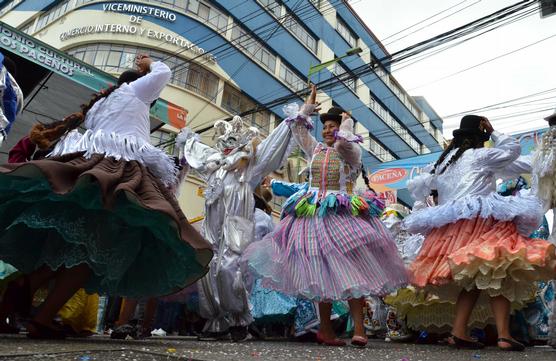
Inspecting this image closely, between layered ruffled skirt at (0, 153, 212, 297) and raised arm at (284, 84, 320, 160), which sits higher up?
raised arm at (284, 84, 320, 160)

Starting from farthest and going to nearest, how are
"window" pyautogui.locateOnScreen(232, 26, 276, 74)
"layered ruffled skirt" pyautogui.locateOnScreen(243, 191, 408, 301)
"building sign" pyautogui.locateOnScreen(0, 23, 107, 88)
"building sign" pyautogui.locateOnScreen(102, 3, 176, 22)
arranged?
"window" pyautogui.locateOnScreen(232, 26, 276, 74), "building sign" pyautogui.locateOnScreen(102, 3, 176, 22), "building sign" pyautogui.locateOnScreen(0, 23, 107, 88), "layered ruffled skirt" pyautogui.locateOnScreen(243, 191, 408, 301)

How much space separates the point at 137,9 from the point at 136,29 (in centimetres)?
90

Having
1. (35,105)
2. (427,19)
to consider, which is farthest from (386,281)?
(427,19)

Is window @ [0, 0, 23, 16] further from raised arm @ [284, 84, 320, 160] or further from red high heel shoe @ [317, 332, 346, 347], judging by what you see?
red high heel shoe @ [317, 332, 346, 347]

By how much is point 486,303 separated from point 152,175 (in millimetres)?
2766

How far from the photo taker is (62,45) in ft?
58.1

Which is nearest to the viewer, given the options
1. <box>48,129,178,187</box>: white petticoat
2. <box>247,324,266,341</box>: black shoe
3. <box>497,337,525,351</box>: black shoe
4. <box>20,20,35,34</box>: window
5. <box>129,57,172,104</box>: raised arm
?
<box>48,129,178,187</box>: white petticoat

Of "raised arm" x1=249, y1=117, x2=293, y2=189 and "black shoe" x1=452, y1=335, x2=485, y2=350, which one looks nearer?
"black shoe" x1=452, y1=335, x2=485, y2=350

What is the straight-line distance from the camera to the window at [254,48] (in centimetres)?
1997

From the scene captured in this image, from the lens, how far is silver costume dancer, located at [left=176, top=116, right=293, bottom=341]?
3.62m

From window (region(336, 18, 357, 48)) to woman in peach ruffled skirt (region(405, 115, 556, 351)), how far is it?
24139 millimetres

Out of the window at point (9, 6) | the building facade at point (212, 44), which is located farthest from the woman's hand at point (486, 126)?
the window at point (9, 6)

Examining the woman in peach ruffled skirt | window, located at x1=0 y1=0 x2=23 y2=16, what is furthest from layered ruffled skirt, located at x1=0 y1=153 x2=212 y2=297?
window, located at x1=0 y1=0 x2=23 y2=16

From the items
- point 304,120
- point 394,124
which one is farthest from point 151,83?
point 394,124
